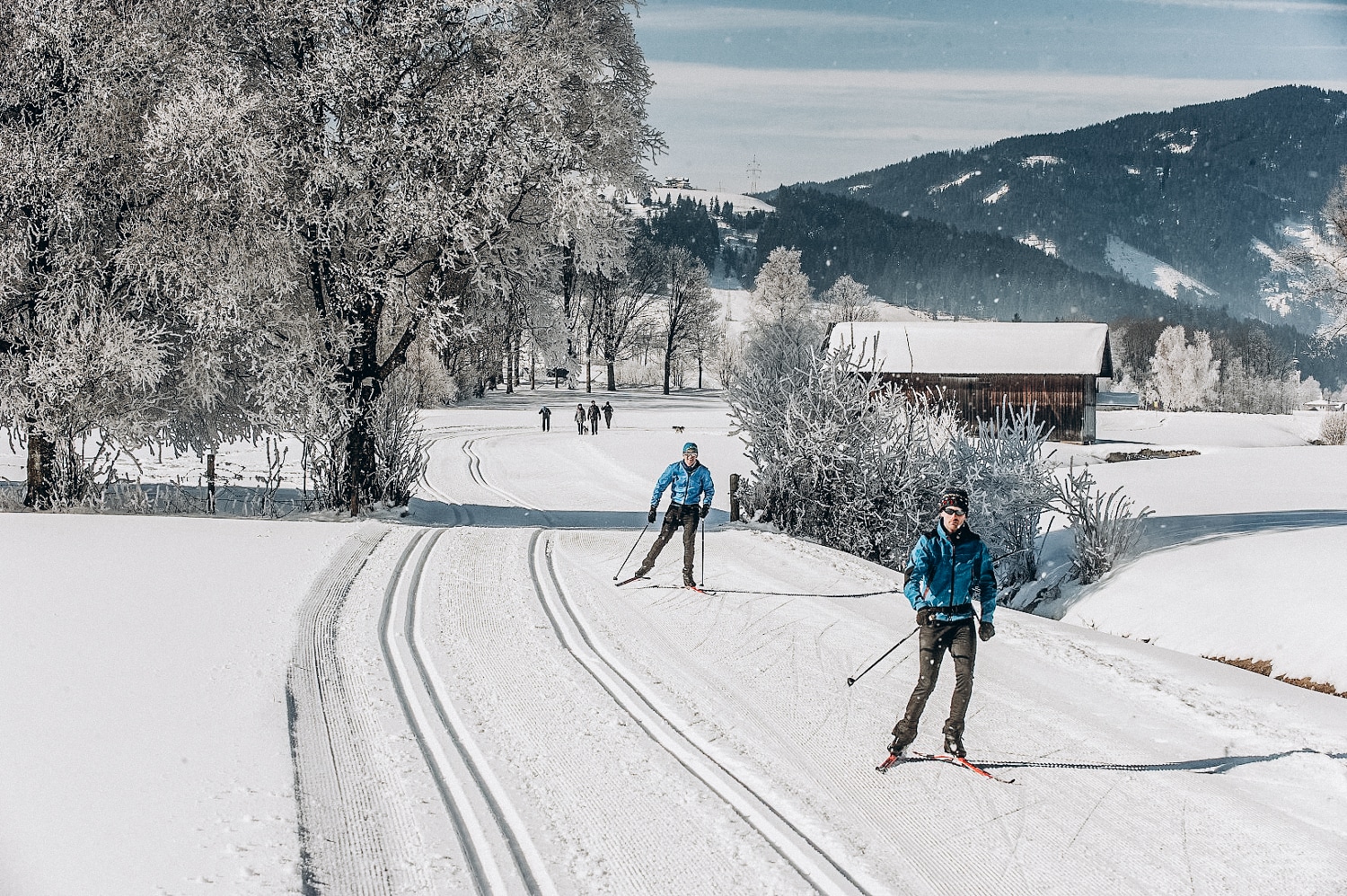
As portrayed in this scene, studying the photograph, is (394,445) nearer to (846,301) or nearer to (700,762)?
(700,762)

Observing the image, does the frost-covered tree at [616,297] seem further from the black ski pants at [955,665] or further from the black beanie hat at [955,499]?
the black ski pants at [955,665]

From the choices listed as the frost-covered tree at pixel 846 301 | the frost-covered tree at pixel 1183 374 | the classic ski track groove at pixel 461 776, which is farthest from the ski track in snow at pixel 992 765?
the frost-covered tree at pixel 1183 374

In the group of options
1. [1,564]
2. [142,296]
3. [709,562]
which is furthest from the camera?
[142,296]

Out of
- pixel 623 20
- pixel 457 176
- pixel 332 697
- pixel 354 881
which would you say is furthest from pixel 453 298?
pixel 354 881

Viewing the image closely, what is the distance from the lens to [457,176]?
1697cm

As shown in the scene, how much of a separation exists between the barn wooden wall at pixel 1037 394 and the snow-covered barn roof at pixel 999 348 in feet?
1.40

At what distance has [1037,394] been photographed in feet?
172

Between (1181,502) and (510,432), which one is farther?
(510,432)

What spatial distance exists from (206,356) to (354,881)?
43.9 feet

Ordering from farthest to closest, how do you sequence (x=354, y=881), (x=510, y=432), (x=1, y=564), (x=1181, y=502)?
(x=510, y=432)
(x=1181, y=502)
(x=1, y=564)
(x=354, y=881)

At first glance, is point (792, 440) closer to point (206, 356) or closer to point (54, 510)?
point (206, 356)

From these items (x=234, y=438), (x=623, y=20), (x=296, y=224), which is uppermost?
(x=623, y=20)

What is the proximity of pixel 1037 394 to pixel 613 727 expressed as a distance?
4922 cm

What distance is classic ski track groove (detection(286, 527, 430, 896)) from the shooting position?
5.38 metres
